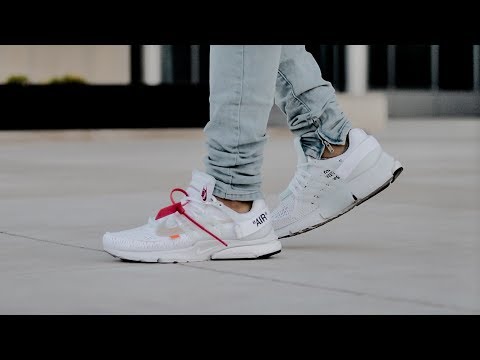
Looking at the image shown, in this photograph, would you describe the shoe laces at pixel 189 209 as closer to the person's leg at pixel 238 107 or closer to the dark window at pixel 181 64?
the person's leg at pixel 238 107

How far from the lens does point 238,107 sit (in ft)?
11.2

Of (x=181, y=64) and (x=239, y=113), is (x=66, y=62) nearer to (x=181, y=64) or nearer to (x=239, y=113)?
(x=181, y=64)

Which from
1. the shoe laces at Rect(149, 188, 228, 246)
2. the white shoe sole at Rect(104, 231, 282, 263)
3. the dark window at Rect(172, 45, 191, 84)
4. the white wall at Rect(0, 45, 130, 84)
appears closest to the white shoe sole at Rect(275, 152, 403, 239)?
the white shoe sole at Rect(104, 231, 282, 263)

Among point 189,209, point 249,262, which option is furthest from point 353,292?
point 189,209

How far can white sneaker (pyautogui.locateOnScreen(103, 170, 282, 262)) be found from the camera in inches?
138

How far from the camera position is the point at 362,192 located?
376 cm

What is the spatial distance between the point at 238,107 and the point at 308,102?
403 mm

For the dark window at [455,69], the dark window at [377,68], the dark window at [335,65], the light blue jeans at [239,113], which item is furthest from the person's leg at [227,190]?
the dark window at [455,69]

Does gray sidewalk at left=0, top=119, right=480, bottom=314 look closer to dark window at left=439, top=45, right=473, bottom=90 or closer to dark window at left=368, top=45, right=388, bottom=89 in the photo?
dark window at left=368, top=45, right=388, bottom=89

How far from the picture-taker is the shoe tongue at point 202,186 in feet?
11.4
